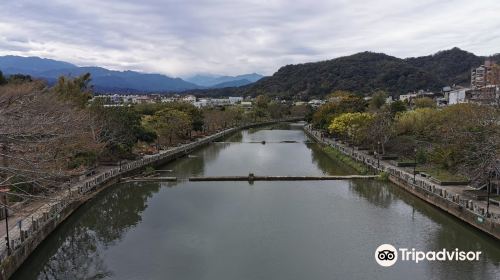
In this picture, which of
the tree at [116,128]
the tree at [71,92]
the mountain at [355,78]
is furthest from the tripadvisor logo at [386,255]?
the mountain at [355,78]

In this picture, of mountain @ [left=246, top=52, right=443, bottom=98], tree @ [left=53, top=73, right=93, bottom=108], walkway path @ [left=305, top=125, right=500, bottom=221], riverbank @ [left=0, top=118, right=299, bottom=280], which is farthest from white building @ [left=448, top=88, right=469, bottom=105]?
riverbank @ [left=0, top=118, right=299, bottom=280]

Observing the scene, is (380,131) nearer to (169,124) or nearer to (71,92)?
(169,124)

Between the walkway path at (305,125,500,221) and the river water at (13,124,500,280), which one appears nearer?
the river water at (13,124,500,280)

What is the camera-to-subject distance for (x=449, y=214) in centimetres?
2067

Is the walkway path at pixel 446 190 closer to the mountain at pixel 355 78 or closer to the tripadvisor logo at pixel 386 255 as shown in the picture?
the tripadvisor logo at pixel 386 255

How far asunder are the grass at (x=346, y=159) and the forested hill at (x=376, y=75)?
10133 centimetres

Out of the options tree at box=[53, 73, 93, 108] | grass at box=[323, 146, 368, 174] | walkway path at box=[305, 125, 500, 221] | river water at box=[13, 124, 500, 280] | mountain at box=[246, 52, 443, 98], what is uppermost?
mountain at box=[246, 52, 443, 98]

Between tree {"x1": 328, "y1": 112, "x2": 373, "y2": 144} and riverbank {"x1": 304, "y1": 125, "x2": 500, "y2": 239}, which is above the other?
tree {"x1": 328, "y1": 112, "x2": 373, "y2": 144}

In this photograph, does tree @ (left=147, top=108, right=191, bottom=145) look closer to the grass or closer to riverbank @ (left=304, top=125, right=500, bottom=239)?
the grass

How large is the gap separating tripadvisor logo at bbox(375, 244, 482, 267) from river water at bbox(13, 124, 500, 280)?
1.03 feet

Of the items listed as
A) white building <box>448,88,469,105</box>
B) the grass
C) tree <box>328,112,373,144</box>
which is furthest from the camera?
white building <box>448,88,469,105</box>

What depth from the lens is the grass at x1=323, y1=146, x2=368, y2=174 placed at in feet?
108

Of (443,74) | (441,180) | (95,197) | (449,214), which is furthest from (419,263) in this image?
(443,74)

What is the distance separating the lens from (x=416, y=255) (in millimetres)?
16031
